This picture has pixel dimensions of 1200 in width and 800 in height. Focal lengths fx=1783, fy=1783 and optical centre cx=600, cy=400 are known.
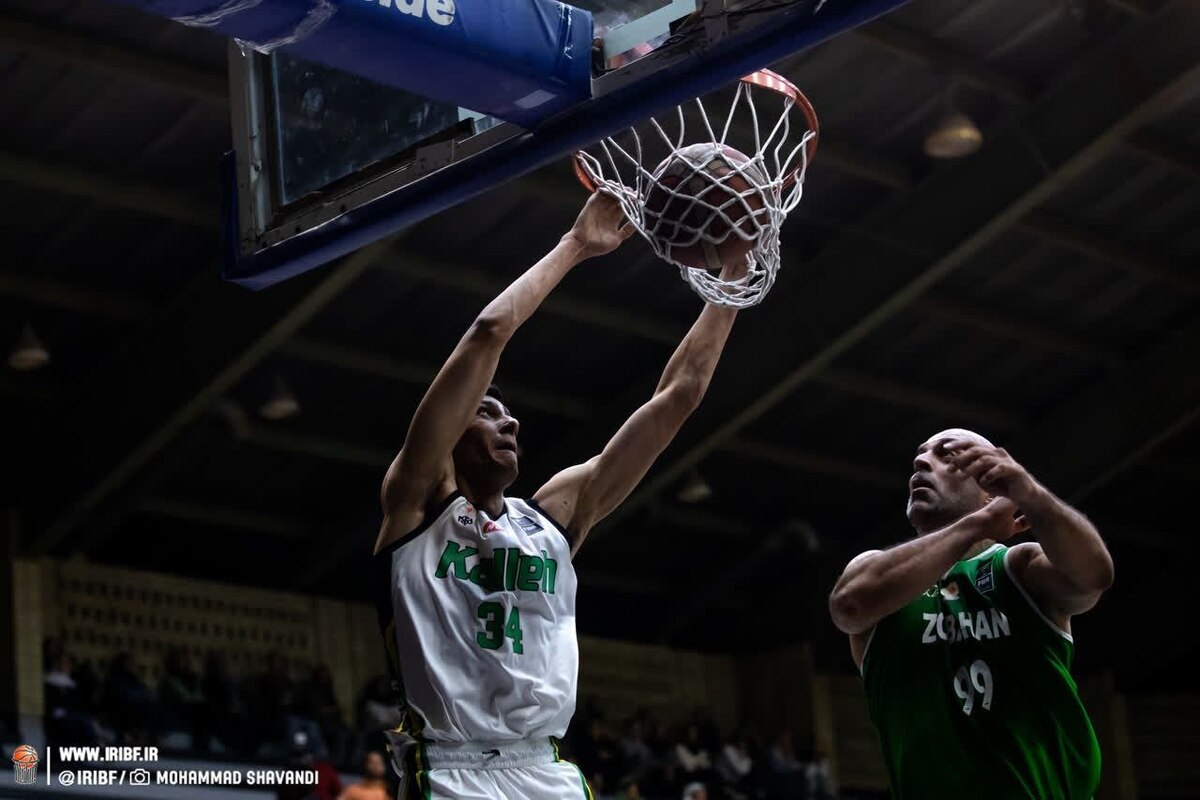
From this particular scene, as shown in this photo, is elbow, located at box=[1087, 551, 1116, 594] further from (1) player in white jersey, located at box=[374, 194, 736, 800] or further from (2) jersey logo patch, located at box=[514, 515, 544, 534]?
(2) jersey logo patch, located at box=[514, 515, 544, 534]

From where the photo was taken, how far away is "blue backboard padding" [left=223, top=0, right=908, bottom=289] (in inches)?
166

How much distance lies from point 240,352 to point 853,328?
5.27 meters

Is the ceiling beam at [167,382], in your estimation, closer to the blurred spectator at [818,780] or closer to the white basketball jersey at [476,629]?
the blurred spectator at [818,780]

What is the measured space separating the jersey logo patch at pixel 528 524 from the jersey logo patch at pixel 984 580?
3.78 feet

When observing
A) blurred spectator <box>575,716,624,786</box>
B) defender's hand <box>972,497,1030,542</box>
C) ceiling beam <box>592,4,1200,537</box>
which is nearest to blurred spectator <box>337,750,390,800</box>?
blurred spectator <box>575,716,624,786</box>

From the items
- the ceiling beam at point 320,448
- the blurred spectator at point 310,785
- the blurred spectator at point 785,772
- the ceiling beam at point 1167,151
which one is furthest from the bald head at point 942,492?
the blurred spectator at point 785,772

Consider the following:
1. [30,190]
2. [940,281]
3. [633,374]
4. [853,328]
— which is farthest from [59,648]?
[940,281]

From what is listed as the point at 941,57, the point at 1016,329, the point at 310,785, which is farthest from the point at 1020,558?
the point at 1016,329

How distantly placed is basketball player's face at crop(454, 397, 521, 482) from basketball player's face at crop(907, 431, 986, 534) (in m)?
1.07

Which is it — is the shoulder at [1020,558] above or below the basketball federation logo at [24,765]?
below

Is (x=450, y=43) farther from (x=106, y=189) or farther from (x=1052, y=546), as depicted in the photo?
(x=106, y=189)

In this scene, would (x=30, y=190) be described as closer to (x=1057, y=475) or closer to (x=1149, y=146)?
(x=1149, y=146)

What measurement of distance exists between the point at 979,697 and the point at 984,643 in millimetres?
135

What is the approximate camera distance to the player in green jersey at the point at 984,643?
14.0ft
